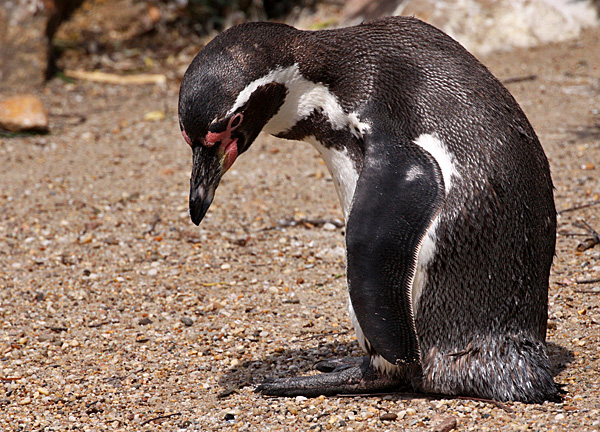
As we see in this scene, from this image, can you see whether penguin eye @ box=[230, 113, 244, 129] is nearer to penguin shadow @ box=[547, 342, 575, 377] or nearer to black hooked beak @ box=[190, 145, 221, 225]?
black hooked beak @ box=[190, 145, 221, 225]

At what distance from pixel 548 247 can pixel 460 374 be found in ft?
1.76

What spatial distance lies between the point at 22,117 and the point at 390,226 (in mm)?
→ 4602

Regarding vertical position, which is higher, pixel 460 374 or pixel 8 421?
pixel 460 374

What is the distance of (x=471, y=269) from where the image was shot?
8.29 ft

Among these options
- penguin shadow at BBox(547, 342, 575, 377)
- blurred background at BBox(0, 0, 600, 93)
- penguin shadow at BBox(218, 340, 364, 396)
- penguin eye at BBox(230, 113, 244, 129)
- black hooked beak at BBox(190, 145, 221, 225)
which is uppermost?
blurred background at BBox(0, 0, 600, 93)

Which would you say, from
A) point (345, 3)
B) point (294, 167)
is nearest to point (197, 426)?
point (294, 167)

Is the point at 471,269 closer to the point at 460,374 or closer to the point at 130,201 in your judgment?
the point at 460,374

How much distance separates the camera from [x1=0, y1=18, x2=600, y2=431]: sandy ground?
9.18 feet

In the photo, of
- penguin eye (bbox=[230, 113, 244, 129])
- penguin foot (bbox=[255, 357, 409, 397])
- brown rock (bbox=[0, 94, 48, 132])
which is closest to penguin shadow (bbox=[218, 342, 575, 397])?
penguin foot (bbox=[255, 357, 409, 397])

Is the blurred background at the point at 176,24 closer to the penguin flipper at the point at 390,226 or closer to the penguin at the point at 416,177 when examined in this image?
the penguin at the point at 416,177

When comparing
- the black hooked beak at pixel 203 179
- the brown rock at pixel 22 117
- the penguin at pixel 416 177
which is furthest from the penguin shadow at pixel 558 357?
the brown rock at pixel 22 117

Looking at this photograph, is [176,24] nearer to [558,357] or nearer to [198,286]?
[198,286]

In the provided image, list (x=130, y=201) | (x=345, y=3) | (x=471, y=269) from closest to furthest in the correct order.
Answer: (x=471, y=269), (x=130, y=201), (x=345, y=3)

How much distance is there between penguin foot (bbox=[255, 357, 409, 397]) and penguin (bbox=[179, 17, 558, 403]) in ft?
0.18
